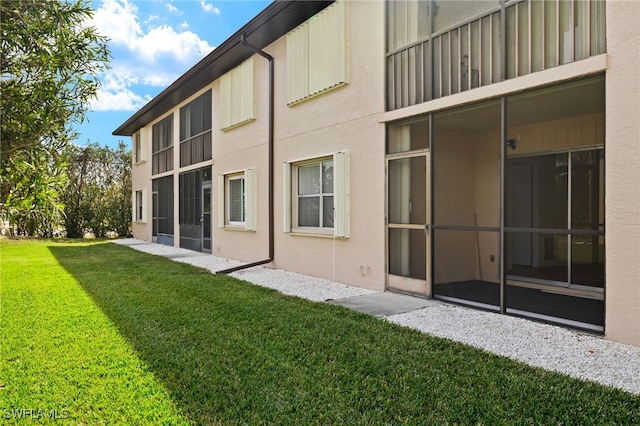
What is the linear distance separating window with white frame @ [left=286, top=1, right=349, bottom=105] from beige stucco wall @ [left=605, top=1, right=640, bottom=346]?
14.5 feet

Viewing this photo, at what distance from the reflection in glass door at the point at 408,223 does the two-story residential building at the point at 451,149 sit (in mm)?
24

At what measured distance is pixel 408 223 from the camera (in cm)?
702

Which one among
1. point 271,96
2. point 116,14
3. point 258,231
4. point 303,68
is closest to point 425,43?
point 303,68

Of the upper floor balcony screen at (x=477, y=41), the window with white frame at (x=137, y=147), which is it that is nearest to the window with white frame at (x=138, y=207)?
the window with white frame at (x=137, y=147)

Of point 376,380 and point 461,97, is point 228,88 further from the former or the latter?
point 376,380

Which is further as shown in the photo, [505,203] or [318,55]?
[318,55]

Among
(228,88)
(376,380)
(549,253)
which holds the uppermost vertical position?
(228,88)

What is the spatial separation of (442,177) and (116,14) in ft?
21.7

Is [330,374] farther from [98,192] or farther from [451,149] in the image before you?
[98,192]

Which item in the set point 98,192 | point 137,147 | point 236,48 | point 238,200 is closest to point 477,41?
point 236,48

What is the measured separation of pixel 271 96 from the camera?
10.2 meters

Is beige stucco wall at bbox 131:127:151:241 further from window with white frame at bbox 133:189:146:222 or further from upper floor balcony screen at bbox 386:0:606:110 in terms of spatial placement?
upper floor balcony screen at bbox 386:0:606:110

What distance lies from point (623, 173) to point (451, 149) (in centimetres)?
376

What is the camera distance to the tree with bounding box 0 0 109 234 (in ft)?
11.1
